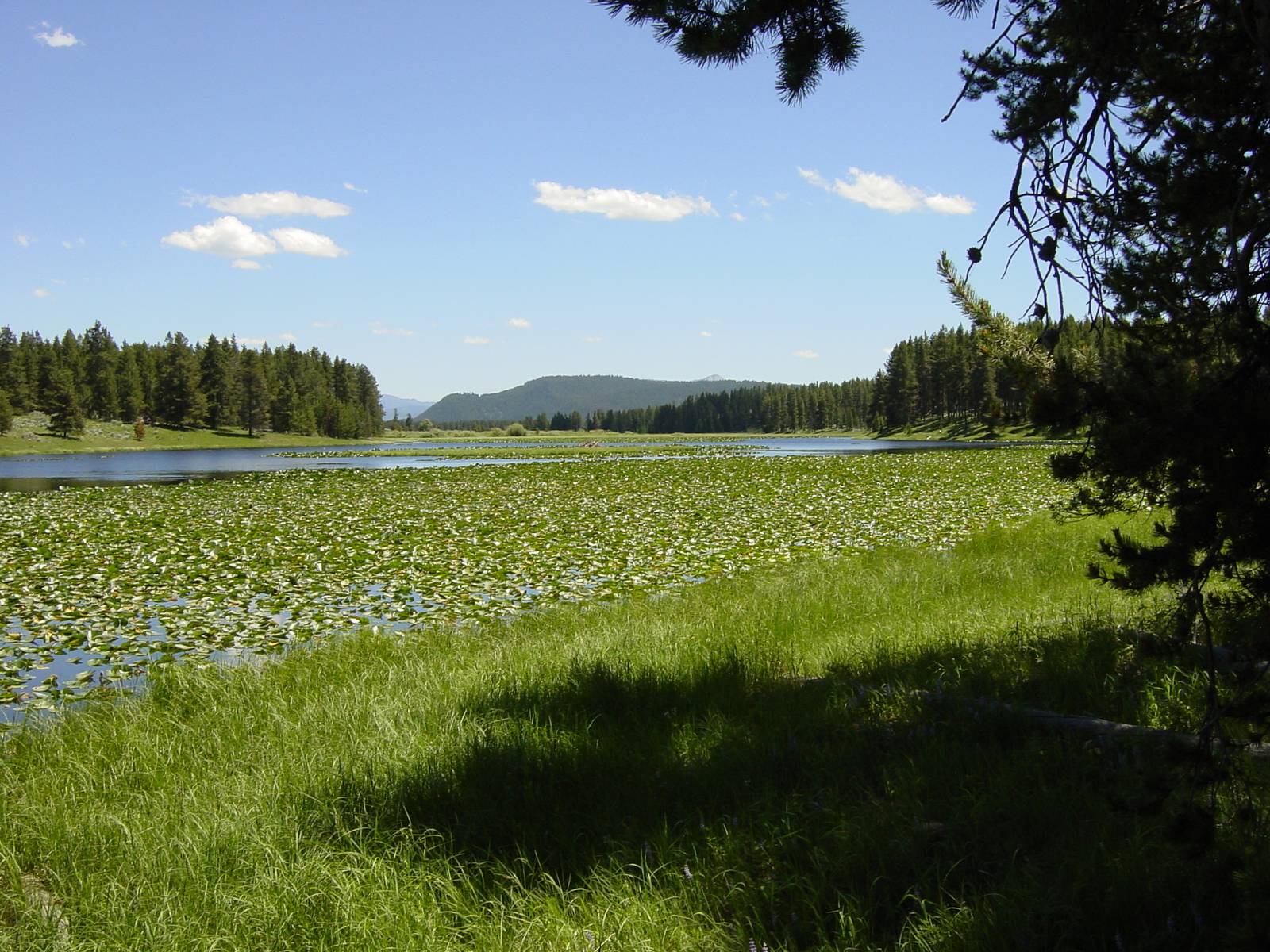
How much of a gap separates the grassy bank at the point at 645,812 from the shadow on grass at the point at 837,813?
16mm

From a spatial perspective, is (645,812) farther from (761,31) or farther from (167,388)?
(167,388)

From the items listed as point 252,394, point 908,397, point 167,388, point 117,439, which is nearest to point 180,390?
point 167,388

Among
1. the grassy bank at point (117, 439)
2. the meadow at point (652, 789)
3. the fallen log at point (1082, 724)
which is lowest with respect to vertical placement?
the meadow at point (652, 789)

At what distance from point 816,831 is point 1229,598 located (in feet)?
5.73

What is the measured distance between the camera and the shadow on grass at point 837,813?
252cm

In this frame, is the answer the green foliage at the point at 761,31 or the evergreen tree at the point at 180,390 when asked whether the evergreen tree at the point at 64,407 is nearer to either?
the evergreen tree at the point at 180,390

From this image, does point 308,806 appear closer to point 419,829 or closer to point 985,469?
point 419,829

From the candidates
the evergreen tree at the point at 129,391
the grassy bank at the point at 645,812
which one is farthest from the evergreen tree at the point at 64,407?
the grassy bank at the point at 645,812

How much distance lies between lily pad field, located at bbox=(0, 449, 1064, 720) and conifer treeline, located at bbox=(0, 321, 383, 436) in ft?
238

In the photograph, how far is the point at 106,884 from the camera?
331 cm

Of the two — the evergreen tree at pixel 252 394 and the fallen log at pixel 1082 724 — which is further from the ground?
the evergreen tree at pixel 252 394

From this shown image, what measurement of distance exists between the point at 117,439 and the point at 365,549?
83690 millimetres

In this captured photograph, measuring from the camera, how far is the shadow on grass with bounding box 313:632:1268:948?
252 cm

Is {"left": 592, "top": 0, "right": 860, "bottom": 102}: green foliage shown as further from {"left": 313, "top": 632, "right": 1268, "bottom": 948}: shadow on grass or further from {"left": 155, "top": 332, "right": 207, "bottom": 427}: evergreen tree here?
{"left": 155, "top": 332, "right": 207, "bottom": 427}: evergreen tree
